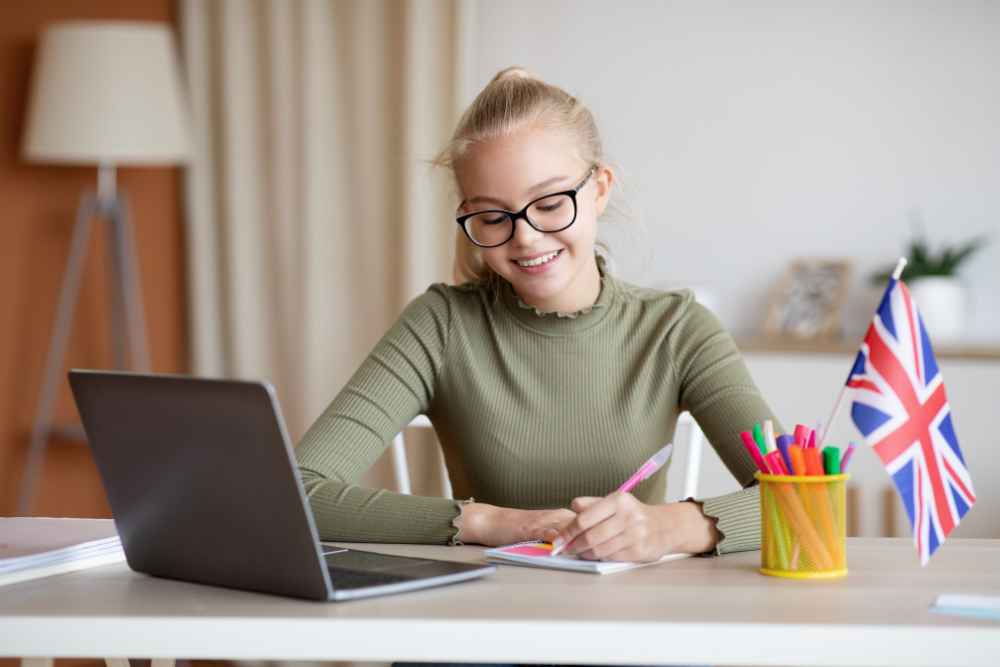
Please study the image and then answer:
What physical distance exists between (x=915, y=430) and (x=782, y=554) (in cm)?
17

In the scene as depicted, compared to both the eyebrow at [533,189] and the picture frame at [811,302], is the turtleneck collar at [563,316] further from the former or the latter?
the picture frame at [811,302]

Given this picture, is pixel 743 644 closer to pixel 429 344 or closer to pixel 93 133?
pixel 429 344

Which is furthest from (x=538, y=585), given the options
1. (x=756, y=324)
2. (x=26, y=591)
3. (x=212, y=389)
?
(x=756, y=324)

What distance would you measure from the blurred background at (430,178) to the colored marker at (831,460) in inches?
71.8

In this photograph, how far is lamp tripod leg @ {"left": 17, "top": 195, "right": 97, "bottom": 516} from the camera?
3.38m

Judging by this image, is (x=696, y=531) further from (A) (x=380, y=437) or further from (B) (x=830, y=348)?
(B) (x=830, y=348)

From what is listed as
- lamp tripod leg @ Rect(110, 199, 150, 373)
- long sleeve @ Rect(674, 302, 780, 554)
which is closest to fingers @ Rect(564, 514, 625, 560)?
long sleeve @ Rect(674, 302, 780, 554)

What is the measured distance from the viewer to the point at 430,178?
10.9 ft

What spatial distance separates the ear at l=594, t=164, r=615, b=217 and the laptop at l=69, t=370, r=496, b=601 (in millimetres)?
721

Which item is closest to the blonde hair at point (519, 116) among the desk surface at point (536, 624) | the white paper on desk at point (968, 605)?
the desk surface at point (536, 624)

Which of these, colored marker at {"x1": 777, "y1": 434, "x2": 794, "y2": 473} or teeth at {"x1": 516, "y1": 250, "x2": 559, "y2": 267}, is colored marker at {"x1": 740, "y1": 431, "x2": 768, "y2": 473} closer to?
colored marker at {"x1": 777, "y1": 434, "x2": 794, "y2": 473}

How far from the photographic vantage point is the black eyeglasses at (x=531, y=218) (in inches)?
63.0

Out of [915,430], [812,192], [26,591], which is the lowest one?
[26,591]

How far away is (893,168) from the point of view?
3.26 meters
